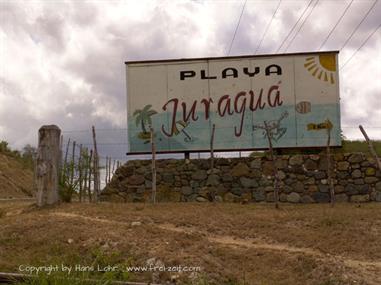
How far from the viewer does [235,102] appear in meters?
18.1

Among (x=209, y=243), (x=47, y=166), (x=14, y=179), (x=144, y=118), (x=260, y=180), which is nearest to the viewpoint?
(x=209, y=243)

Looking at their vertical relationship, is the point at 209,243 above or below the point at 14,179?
below

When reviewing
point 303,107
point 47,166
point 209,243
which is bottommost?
point 209,243

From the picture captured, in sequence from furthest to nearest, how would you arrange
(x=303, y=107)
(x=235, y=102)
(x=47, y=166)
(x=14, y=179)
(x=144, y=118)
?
(x=14, y=179) → (x=144, y=118) → (x=235, y=102) → (x=303, y=107) → (x=47, y=166)

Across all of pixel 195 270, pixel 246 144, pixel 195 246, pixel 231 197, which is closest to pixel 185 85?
pixel 246 144

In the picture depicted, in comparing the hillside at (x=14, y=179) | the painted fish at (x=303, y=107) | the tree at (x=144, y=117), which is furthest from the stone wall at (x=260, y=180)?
the hillside at (x=14, y=179)

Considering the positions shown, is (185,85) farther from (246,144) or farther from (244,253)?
(244,253)

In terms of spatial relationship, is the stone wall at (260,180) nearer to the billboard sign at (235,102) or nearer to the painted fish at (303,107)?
the billboard sign at (235,102)

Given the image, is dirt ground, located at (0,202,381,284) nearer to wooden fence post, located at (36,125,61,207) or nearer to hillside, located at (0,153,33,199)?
wooden fence post, located at (36,125,61,207)

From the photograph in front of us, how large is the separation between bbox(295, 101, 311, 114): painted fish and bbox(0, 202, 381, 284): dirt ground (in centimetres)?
541

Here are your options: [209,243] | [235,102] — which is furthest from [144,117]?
[209,243]

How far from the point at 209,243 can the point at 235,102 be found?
28.6 feet

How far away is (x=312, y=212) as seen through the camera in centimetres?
1314

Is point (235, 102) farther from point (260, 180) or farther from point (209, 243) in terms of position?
point (209, 243)
